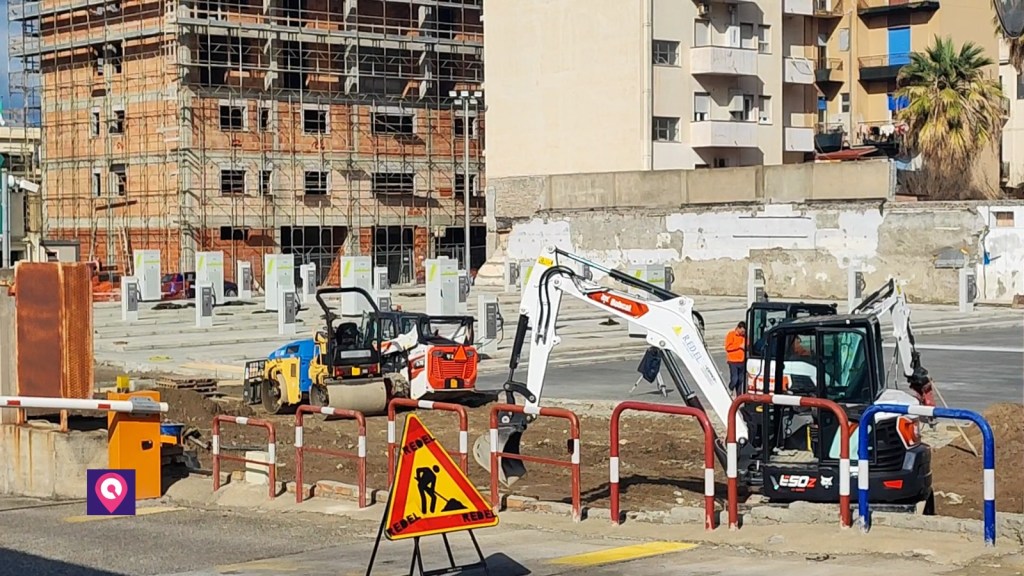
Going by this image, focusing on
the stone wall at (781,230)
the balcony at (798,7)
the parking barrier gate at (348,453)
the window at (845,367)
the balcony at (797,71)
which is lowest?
the parking barrier gate at (348,453)

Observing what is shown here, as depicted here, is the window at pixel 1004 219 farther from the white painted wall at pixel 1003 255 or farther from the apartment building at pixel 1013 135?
the apartment building at pixel 1013 135

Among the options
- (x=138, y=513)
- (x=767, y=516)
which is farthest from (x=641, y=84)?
(x=767, y=516)

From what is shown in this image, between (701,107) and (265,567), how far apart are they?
53.9m

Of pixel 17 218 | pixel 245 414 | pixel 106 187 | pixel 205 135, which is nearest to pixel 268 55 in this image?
pixel 205 135

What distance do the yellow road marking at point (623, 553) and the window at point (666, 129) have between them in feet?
165

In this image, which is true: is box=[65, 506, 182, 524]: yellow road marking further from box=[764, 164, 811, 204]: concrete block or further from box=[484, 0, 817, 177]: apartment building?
box=[484, 0, 817, 177]: apartment building

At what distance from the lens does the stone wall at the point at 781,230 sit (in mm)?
46438

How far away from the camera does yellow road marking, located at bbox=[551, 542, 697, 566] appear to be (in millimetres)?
11461

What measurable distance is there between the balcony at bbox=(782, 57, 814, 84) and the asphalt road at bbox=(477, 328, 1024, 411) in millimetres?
32448

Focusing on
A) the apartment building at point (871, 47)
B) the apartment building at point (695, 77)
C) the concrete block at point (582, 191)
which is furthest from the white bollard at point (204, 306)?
the apartment building at point (871, 47)

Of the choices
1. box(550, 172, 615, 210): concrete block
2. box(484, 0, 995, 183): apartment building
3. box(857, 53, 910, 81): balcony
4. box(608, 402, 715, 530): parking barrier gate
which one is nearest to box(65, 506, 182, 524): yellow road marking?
box(608, 402, 715, 530): parking barrier gate

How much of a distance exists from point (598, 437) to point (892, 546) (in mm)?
10322

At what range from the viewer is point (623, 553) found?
11.8 meters

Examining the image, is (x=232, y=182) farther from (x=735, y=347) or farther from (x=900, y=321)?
(x=900, y=321)
